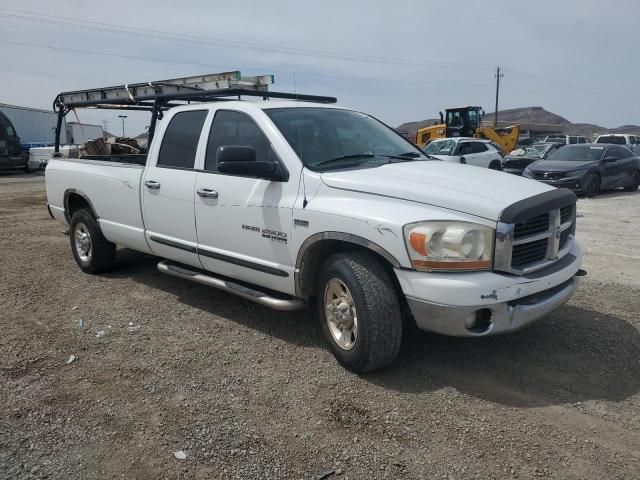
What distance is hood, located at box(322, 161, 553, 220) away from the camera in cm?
341

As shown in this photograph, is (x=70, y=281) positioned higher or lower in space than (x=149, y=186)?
lower

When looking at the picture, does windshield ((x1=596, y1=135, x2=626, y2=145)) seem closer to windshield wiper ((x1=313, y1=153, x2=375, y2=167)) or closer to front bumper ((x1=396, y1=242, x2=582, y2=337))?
windshield wiper ((x1=313, y1=153, x2=375, y2=167))

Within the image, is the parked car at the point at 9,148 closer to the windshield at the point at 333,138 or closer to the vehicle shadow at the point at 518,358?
the vehicle shadow at the point at 518,358

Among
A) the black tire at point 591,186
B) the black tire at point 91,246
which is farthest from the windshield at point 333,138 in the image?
the black tire at point 591,186

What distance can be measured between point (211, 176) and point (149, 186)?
36.2 inches

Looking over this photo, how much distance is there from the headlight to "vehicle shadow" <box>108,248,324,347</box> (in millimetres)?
1423

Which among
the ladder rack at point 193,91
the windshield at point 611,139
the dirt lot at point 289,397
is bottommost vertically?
the dirt lot at point 289,397

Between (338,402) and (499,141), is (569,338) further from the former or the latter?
(499,141)

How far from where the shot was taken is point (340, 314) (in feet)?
12.6

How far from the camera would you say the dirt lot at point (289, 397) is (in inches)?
113

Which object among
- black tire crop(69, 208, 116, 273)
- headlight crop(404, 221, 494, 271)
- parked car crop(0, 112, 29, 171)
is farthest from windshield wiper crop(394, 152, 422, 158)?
parked car crop(0, 112, 29, 171)

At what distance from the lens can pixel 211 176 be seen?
4660 millimetres

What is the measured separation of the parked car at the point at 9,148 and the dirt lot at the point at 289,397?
18.3 m

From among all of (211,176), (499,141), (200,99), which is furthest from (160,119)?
(499,141)
